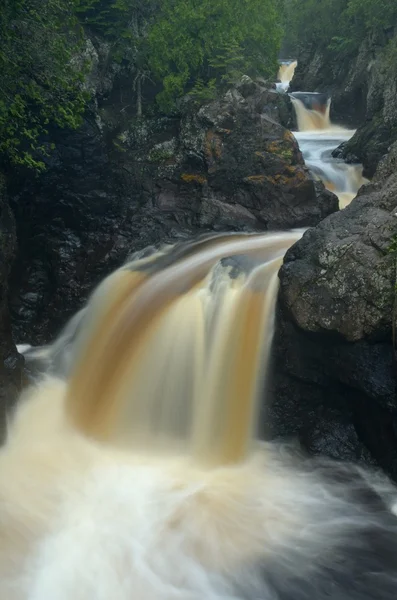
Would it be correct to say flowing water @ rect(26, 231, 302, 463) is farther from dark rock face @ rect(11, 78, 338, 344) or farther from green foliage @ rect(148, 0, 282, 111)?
green foliage @ rect(148, 0, 282, 111)

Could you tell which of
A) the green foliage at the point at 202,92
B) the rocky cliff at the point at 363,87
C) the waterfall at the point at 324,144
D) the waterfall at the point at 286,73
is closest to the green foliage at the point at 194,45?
the green foliage at the point at 202,92

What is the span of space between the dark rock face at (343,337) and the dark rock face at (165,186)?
4704mm

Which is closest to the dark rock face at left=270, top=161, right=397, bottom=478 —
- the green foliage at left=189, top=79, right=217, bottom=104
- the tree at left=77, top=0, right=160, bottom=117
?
the green foliage at left=189, top=79, right=217, bottom=104

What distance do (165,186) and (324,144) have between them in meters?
6.91

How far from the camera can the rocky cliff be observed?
14.5 m

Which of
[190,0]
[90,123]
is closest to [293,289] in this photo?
[90,123]

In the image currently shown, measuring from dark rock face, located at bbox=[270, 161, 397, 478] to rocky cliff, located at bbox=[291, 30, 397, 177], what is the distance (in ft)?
25.3

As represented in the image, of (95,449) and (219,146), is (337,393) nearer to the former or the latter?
(95,449)

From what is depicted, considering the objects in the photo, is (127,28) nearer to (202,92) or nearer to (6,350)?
(202,92)

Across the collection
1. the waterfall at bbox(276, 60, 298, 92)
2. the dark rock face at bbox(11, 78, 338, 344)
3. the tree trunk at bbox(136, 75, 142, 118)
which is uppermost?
the waterfall at bbox(276, 60, 298, 92)

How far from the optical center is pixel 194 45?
13852 millimetres

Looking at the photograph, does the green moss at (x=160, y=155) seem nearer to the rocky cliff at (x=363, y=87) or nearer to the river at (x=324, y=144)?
the river at (x=324, y=144)

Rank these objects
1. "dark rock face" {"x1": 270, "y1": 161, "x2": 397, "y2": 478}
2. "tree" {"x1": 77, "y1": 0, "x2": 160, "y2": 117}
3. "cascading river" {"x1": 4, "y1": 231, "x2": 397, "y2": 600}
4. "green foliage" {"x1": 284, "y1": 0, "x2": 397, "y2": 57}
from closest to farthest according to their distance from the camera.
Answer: "cascading river" {"x1": 4, "y1": 231, "x2": 397, "y2": 600}, "dark rock face" {"x1": 270, "y1": 161, "x2": 397, "y2": 478}, "tree" {"x1": 77, "y1": 0, "x2": 160, "y2": 117}, "green foliage" {"x1": 284, "y1": 0, "x2": 397, "y2": 57}

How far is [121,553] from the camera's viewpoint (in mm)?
5336
